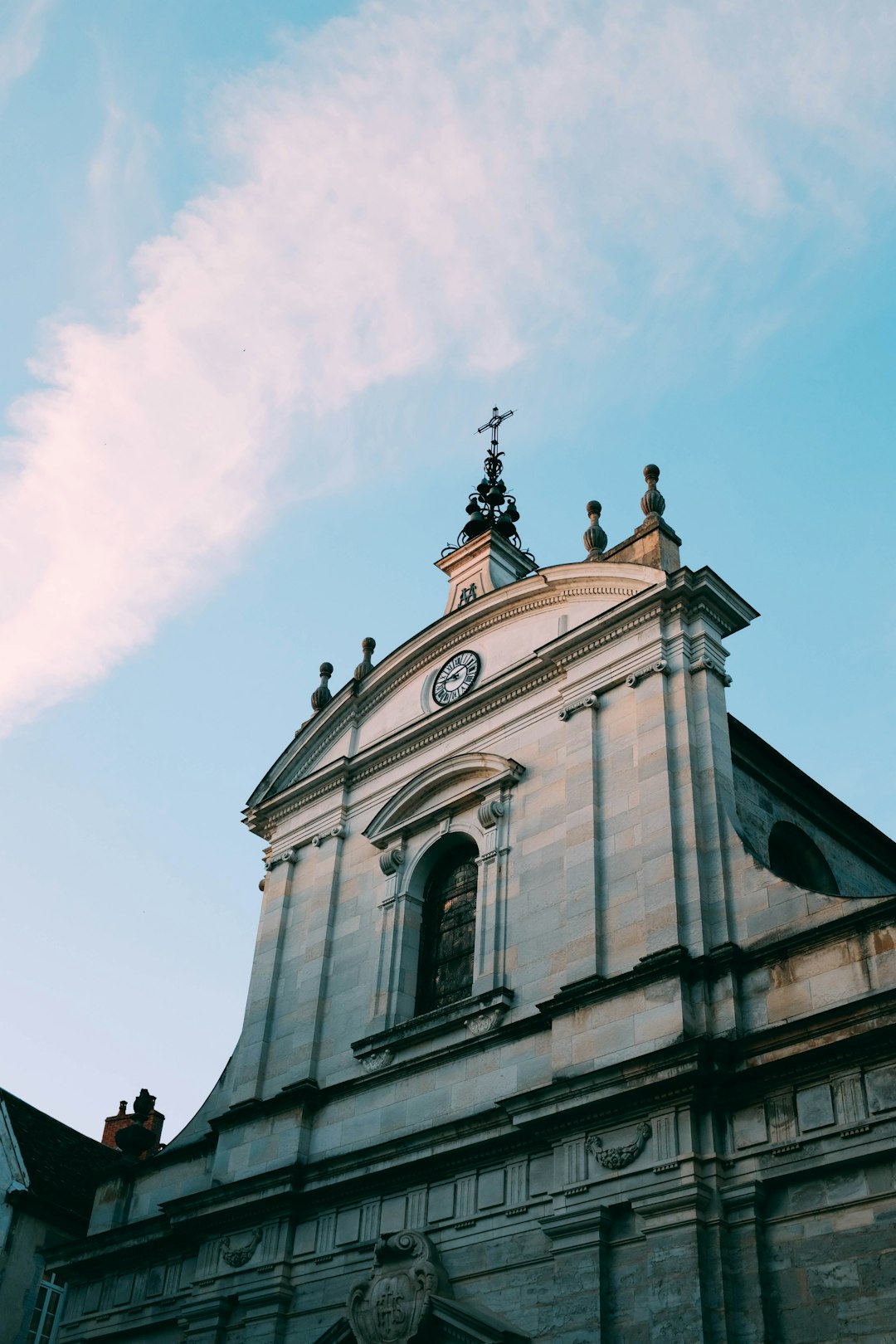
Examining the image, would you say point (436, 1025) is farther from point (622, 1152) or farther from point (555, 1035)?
point (622, 1152)

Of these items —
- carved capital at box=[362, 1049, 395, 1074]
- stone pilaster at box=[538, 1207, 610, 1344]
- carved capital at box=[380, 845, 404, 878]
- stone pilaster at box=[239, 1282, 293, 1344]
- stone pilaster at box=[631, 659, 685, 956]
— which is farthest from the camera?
carved capital at box=[380, 845, 404, 878]

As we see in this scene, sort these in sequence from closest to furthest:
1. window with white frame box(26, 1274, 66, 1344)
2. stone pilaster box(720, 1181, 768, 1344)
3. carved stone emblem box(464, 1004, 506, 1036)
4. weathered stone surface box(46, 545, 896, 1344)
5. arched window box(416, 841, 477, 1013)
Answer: stone pilaster box(720, 1181, 768, 1344), weathered stone surface box(46, 545, 896, 1344), carved stone emblem box(464, 1004, 506, 1036), arched window box(416, 841, 477, 1013), window with white frame box(26, 1274, 66, 1344)

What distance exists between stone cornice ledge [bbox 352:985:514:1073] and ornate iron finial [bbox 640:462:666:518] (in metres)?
6.67

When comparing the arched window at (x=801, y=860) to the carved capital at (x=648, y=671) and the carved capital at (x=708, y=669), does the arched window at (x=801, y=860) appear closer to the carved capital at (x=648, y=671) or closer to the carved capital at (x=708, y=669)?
the carved capital at (x=708, y=669)

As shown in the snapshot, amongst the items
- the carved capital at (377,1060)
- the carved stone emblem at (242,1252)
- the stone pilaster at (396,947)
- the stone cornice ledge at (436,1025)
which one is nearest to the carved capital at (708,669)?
the stone cornice ledge at (436,1025)

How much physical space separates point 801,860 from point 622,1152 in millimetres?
6579

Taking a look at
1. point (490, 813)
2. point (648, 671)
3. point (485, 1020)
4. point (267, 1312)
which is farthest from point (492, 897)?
point (267, 1312)

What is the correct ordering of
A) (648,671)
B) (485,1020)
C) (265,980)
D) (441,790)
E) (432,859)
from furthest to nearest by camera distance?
(265,980) → (441,790) → (432,859) → (648,671) → (485,1020)

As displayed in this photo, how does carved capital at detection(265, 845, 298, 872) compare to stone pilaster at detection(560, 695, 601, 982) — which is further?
carved capital at detection(265, 845, 298, 872)

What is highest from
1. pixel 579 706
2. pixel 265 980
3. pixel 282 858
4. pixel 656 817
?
pixel 282 858

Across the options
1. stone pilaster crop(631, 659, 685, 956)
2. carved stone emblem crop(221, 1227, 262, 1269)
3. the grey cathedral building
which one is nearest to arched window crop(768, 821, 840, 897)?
the grey cathedral building

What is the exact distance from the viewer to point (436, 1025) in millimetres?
16781

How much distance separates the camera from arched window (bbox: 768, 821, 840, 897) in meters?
18.6

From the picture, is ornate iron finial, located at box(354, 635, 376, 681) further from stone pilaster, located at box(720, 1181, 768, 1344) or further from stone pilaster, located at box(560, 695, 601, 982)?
stone pilaster, located at box(720, 1181, 768, 1344)
